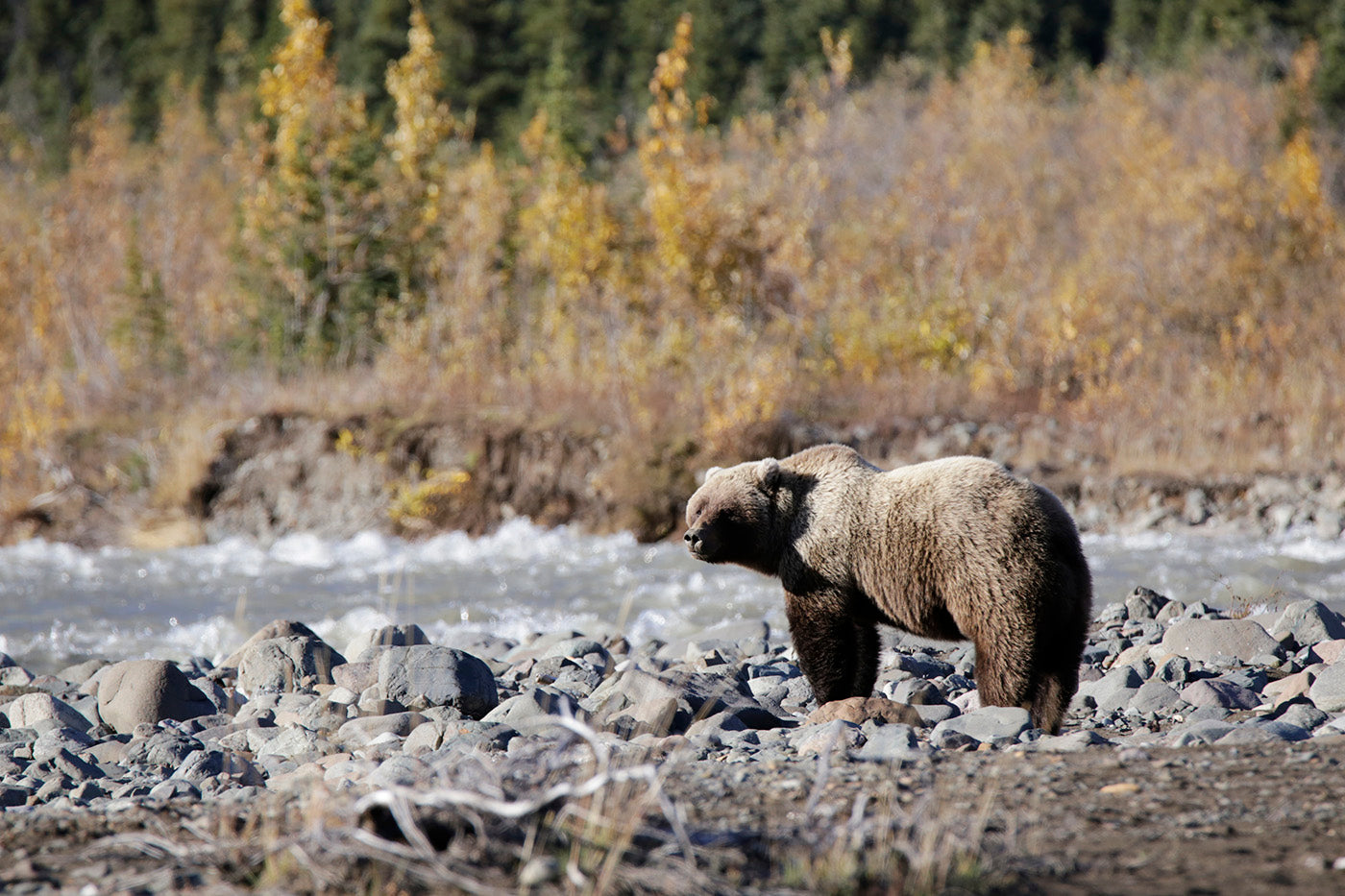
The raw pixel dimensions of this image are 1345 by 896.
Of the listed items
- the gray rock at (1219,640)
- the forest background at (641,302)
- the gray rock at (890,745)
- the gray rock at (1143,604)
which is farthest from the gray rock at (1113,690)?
the forest background at (641,302)

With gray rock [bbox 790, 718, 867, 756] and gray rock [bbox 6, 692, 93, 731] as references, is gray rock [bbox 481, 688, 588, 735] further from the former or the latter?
gray rock [bbox 6, 692, 93, 731]

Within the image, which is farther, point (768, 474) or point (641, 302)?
point (641, 302)

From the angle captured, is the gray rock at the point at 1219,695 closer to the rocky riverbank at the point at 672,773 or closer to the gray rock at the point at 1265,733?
the rocky riverbank at the point at 672,773

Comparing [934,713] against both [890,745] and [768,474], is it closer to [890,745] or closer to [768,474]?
[890,745]

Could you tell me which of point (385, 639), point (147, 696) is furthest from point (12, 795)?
point (385, 639)

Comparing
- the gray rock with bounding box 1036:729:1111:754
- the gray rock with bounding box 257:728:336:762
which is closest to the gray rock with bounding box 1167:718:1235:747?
the gray rock with bounding box 1036:729:1111:754

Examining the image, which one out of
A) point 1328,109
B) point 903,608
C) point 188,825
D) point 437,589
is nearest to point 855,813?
point 188,825

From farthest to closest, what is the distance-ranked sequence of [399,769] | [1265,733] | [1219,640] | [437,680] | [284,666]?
[284,666], [1219,640], [437,680], [1265,733], [399,769]

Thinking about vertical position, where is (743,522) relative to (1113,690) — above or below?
above

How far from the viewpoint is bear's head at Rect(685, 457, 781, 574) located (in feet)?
16.7

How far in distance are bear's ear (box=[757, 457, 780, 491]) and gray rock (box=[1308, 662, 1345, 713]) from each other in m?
2.30

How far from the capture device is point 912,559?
Answer: 4570mm

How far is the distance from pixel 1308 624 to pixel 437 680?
4226mm

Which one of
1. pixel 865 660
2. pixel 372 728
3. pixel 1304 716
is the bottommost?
pixel 372 728
